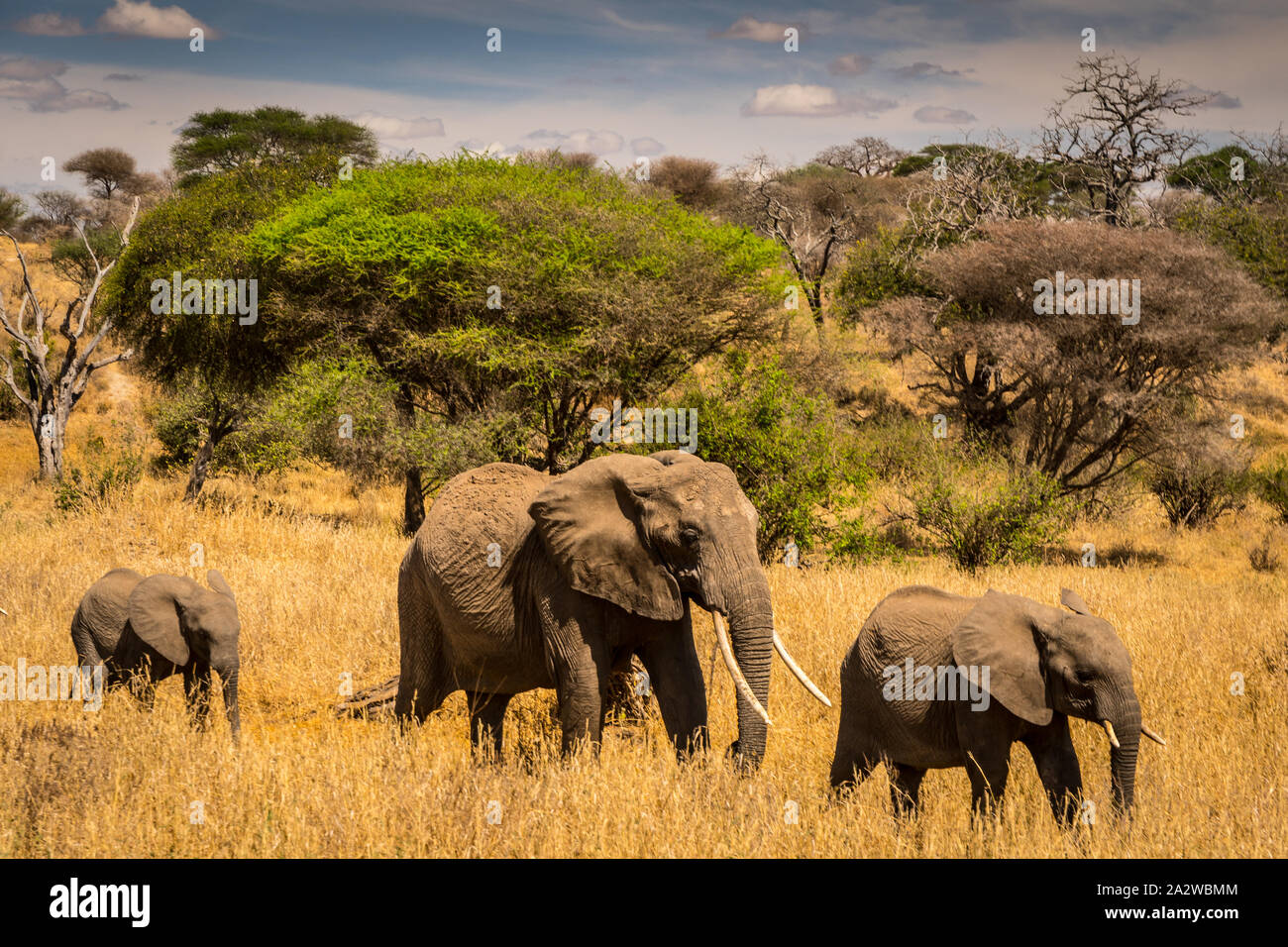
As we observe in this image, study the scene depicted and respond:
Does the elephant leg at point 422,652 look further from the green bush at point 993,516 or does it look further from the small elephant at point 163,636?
the green bush at point 993,516

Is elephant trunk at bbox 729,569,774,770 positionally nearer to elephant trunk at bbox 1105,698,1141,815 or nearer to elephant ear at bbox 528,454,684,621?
elephant ear at bbox 528,454,684,621

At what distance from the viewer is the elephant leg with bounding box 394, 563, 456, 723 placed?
7.39 metres

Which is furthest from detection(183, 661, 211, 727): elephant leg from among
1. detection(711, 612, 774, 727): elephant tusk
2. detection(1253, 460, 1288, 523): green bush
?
detection(1253, 460, 1288, 523): green bush

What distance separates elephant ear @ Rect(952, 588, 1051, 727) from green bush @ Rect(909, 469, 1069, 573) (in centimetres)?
1031

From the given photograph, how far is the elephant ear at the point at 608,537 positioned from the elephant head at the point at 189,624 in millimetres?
3050

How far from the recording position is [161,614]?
8.08 m

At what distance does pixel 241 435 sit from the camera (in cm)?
2097

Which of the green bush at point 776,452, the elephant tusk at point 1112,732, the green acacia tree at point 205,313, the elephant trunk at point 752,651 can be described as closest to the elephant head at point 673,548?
the elephant trunk at point 752,651

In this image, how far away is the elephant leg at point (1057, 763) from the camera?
6.00 metres

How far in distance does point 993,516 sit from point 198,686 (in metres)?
11.9

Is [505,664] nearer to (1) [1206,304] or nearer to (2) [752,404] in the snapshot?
(2) [752,404]
